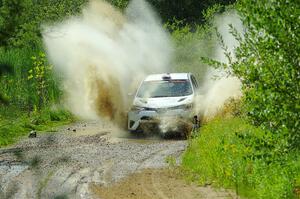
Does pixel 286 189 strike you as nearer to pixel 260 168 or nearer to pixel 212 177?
pixel 260 168

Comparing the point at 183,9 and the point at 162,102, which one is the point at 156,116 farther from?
the point at 183,9

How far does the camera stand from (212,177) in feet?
40.6

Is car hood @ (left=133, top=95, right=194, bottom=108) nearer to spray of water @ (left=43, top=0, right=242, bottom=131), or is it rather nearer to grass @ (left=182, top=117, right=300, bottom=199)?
spray of water @ (left=43, top=0, right=242, bottom=131)

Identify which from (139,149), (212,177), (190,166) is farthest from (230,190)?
(139,149)

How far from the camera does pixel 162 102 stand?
1967cm

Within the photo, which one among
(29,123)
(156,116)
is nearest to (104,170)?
(156,116)

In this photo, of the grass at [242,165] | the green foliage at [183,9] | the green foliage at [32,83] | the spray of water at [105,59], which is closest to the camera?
the grass at [242,165]

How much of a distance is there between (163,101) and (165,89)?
889 millimetres

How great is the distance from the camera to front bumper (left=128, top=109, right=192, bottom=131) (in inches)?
761

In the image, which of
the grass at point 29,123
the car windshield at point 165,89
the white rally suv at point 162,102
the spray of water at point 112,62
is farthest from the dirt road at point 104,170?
the spray of water at point 112,62

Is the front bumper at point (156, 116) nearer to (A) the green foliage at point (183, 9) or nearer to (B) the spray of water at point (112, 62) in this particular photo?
(B) the spray of water at point (112, 62)

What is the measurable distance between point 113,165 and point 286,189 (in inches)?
223

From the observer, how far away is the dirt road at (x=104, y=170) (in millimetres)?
11367

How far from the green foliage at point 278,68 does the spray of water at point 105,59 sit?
12830 mm
